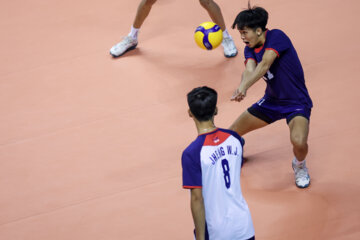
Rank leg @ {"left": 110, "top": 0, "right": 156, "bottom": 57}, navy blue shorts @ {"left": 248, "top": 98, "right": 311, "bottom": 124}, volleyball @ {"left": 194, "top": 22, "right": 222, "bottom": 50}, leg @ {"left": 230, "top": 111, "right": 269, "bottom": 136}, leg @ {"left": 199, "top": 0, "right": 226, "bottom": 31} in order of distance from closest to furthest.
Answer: navy blue shorts @ {"left": 248, "top": 98, "right": 311, "bottom": 124} < leg @ {"left": 230, "top": 111, "right": 269, "bottom": 136} < volleyball @ {"left": 194, "top": 22, "right": 222, "bottom": 50} < leg @ {"left": 199, "top": 0, "right": 226, "bottom": 31} < leg @ {"left": 110, "top": 0, "right": 156, "bottom": 57}

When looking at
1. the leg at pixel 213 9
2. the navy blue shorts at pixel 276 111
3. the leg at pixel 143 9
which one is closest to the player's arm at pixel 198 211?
the navy blue shorts at pixel 276 111

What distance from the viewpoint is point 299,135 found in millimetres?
3855

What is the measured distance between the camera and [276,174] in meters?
4.27

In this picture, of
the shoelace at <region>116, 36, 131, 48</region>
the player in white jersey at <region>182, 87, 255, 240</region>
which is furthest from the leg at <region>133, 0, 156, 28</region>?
the player in white jersey at <region>182, 87, 255, 240</region>

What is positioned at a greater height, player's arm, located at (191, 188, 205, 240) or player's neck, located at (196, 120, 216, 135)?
player's neck, located at (196, 120, 216, 135)

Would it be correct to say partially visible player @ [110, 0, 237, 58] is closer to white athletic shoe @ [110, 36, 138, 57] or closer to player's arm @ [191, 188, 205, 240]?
white athletic shoe @ [110, 36, 138, 57]

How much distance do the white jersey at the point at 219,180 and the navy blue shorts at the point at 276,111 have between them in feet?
4.34

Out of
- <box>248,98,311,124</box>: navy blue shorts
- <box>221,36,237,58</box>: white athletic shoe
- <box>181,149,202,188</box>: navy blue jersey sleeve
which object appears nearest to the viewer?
<box>181,149,202,188</box>: navy blue jersey sleeve

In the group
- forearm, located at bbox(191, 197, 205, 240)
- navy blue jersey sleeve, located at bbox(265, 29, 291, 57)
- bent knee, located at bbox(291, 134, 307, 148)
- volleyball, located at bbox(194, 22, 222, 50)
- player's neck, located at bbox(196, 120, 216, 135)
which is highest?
player's neck, located at bbox(196, 120, 216, 135)

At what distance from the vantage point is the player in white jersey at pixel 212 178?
8.91 ft

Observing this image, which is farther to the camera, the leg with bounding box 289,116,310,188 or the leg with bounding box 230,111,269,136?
the leg with bounding box 230,111,269,136

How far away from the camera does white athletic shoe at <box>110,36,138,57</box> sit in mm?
5980

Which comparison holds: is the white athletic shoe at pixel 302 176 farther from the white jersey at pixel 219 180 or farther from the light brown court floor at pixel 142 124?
the white jersey at pixel 219 180

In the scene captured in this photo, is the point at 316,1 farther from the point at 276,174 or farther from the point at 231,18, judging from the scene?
the point at 276,174
